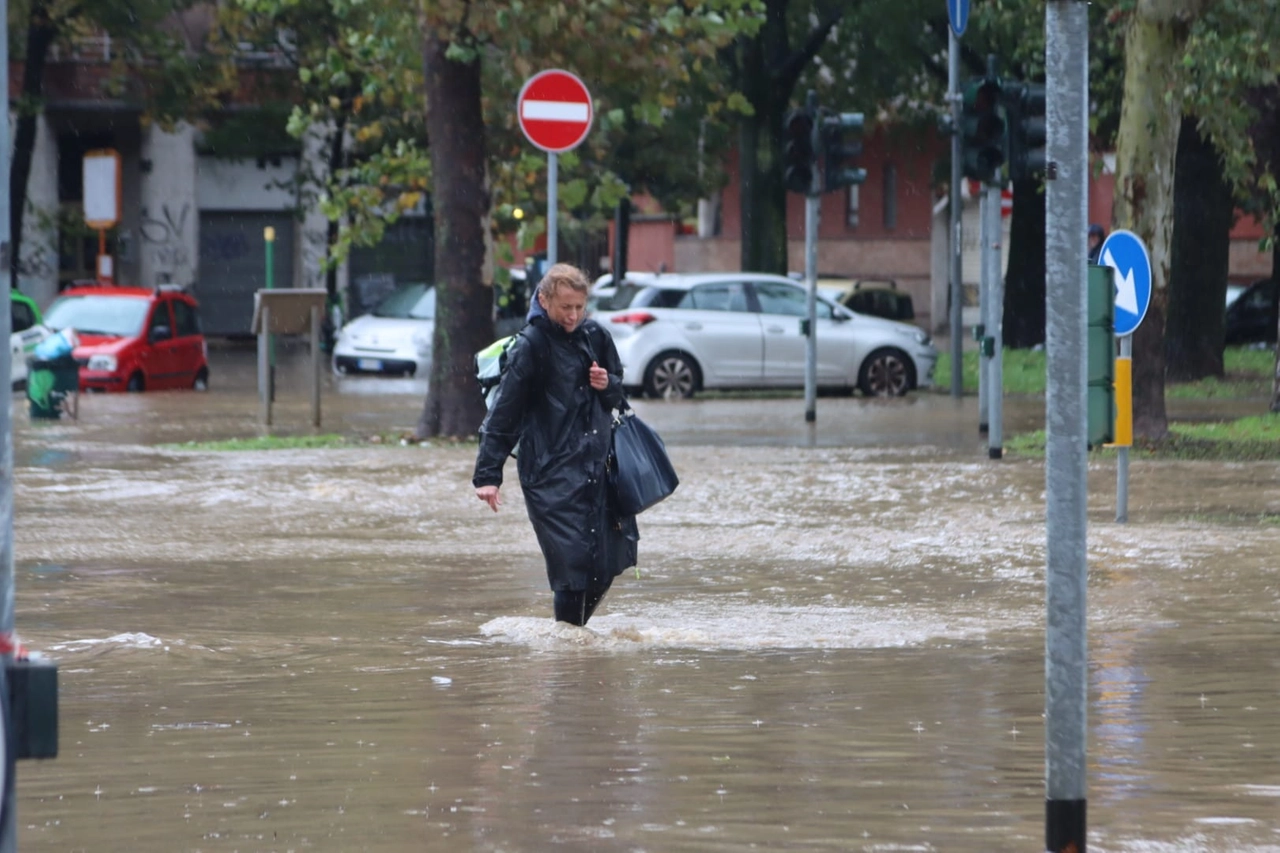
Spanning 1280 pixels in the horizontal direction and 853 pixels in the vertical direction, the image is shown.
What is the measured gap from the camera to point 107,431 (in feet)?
72.2

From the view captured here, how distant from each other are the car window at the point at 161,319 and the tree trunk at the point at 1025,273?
14216 mm

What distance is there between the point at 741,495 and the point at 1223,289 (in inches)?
616

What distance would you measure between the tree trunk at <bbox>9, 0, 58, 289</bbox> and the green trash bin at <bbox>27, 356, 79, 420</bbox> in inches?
604

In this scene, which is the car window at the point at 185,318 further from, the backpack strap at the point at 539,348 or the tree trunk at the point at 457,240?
the backpack strap at the point at 539,348

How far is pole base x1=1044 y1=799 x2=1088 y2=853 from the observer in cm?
535

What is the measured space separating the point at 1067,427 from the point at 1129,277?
7.59 meters

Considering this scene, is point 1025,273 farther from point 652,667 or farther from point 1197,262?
point 652,667

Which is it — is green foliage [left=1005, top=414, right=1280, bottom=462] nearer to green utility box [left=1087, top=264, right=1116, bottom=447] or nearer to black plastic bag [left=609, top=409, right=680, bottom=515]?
black plastic bag [left=609, top=409, right=680, bottom=515]

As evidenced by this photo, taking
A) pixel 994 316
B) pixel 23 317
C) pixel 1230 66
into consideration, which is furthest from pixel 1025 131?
pixel 23 317

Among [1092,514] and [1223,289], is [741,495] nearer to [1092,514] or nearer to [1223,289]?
[1092,514]

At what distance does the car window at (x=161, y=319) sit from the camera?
30.0m

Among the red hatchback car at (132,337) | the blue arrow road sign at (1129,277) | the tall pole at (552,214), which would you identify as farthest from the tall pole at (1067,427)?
the red hatchback car at (132,337)

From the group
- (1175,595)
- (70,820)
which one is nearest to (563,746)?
(70,820)

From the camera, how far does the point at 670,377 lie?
1080 inches
